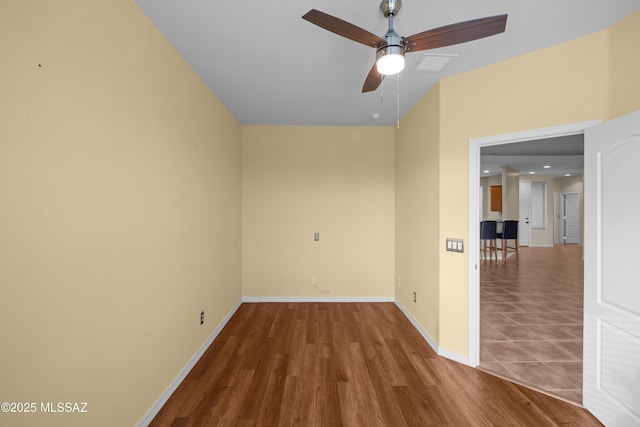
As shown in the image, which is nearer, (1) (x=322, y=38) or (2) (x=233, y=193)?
(1) (x=322, y=38)

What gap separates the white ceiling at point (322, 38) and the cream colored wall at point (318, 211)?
3.17 feet

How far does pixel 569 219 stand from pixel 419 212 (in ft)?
36.3

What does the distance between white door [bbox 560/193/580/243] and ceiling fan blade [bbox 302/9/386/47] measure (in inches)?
490

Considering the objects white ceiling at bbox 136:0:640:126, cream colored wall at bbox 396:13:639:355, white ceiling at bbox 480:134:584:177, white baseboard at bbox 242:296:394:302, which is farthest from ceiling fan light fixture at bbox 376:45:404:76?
white ceiling at bbox 480:134:584:177

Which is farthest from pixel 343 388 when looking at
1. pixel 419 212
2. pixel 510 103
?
pixel 510 103

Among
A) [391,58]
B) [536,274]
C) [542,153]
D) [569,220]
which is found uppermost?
[542,153]

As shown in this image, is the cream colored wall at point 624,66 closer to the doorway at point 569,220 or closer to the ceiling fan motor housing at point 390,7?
the ceiling fan motor housing at point 390,7

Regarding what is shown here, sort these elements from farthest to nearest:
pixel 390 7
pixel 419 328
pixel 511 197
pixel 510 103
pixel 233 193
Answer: pixel 511 197
pixel 233 193
pixel 419 328
pixel 510 103
pixel 390 7

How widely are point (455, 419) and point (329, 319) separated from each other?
Result: 1720 mm

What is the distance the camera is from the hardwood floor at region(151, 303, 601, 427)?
1677mm

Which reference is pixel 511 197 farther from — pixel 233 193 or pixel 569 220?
pixel 233 193

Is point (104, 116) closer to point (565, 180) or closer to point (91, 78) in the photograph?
point (91, 78)

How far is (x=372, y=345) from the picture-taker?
2576mm

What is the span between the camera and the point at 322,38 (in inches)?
72.6
